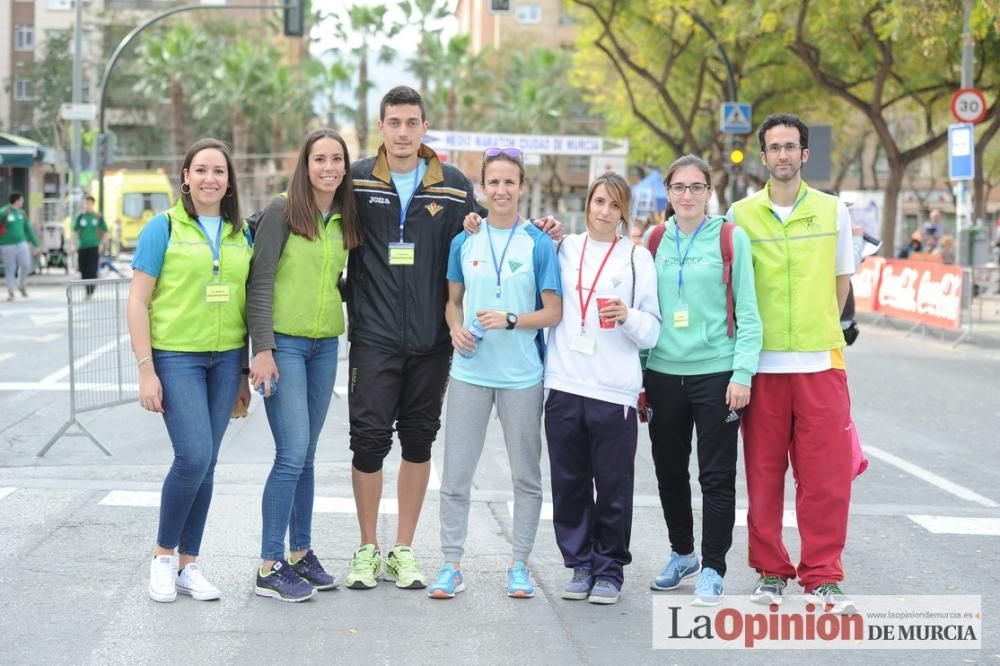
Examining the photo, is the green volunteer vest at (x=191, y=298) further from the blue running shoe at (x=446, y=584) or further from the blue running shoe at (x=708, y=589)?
the blue running shoe at (x=708, y=589)

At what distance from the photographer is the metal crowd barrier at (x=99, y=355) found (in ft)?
31.7

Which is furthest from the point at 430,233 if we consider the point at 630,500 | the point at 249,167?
the point at 249,167

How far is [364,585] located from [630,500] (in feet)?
4.00

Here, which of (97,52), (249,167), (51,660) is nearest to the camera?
(51,660)

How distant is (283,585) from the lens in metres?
5.77

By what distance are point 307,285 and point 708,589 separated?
6.97ft

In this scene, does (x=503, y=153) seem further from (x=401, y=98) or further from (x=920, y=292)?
(x=920, y=292)

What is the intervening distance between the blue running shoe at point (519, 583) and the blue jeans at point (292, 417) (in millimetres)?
957

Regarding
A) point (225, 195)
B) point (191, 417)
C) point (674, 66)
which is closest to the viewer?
point (191, 417)

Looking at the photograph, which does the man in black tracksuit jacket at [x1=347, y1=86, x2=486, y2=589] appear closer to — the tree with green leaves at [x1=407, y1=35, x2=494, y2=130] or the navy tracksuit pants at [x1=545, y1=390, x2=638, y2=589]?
the navy tracksuit pants at [x1=545, y1=390, x2=638, y2=589]

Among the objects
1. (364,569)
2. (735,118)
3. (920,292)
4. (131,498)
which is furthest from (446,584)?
(735,118)

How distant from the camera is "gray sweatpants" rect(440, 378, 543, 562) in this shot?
589 centimetres

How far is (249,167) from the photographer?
6606cm

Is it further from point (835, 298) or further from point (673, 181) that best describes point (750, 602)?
point (673, 181)
